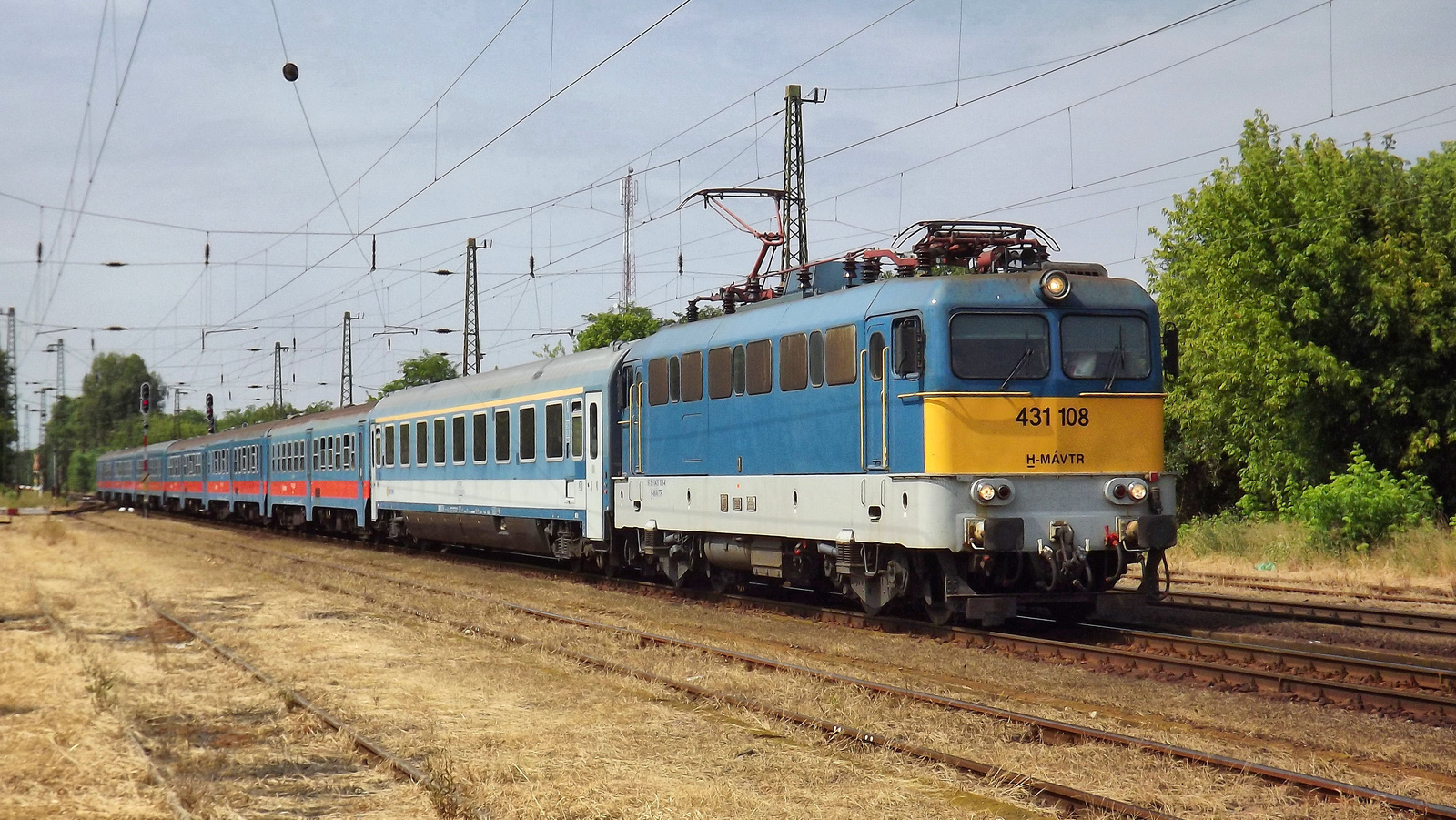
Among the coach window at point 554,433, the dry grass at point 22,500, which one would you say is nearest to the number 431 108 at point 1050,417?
the coach window at point 554,433

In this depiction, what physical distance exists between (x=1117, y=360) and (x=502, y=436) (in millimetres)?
13139

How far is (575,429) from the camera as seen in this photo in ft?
68.6

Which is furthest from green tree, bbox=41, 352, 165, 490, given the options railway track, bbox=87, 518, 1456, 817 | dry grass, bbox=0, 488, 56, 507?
railway track, bbox=87, 518, 1456, 817

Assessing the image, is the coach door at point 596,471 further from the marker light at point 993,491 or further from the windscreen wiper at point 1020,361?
the marker light at point 993,491

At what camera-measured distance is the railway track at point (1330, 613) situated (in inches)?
538

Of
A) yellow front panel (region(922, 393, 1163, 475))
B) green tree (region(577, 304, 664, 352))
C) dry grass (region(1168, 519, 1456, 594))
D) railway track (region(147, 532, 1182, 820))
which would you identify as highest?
green tree (region(577, 304, 664, 352))

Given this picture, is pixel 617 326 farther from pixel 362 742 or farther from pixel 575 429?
pixel 362 742

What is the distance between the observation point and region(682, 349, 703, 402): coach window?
56.5 feet

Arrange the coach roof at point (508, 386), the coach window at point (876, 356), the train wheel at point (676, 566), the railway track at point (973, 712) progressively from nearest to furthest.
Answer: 1. the railway track at point (973, 712)
2. the coach window at point (876, 356)
3. the train wheel at point (676, 566)
4. the coach roof at point (508, 386)

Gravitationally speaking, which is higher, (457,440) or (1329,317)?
(1329,317)

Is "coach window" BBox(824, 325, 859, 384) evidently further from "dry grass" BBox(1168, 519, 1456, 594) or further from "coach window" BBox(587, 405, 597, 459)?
"dry grass" BBox(1168, 519, 1456, 594)

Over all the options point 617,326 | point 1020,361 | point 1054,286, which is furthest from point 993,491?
point 617,326

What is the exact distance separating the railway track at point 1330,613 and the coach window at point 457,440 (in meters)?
14.2

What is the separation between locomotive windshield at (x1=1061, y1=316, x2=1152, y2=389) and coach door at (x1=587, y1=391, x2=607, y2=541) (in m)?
8.37
